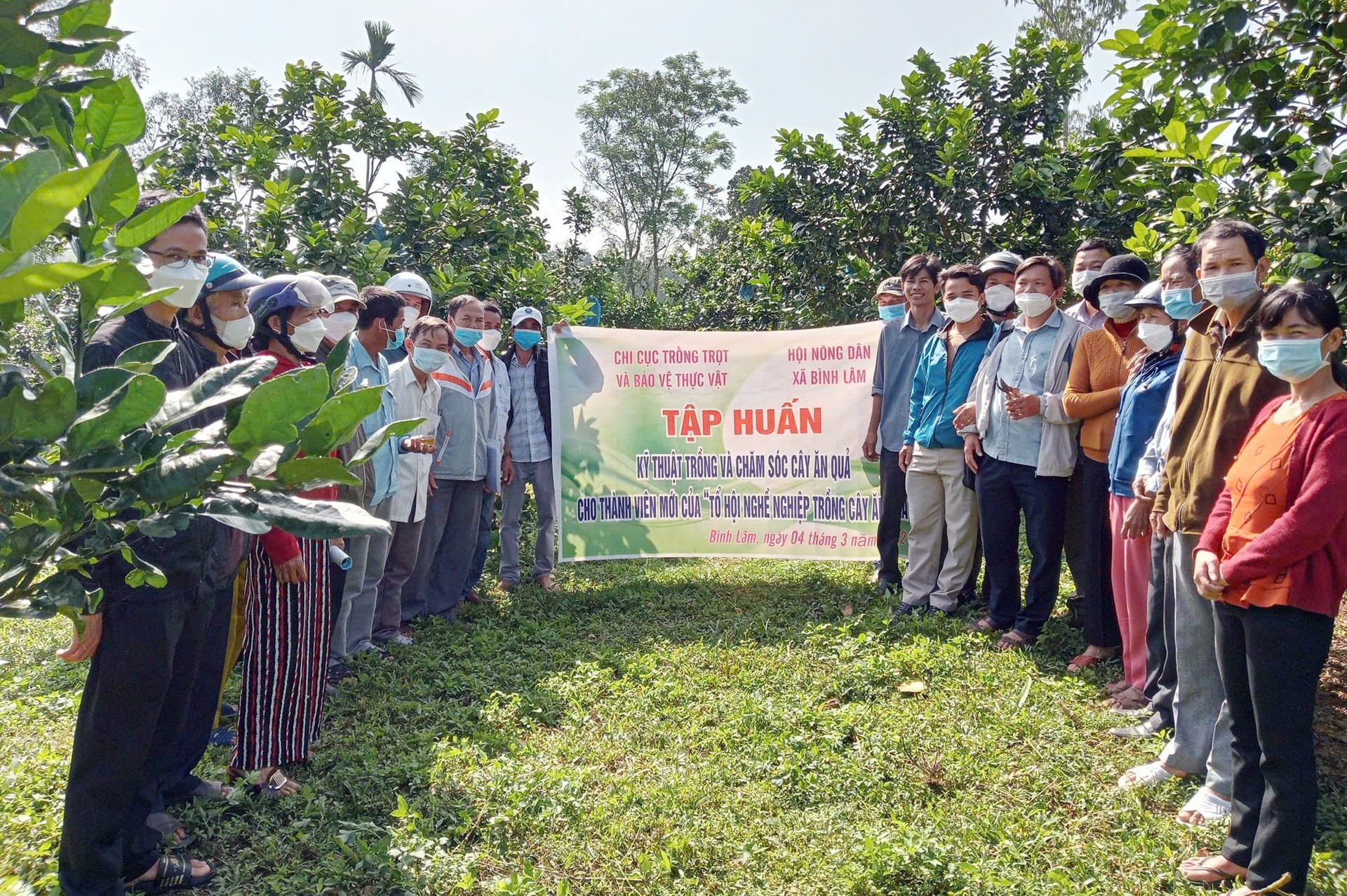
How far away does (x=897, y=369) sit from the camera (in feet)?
18.1

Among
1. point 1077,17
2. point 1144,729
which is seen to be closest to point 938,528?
point 1144,729

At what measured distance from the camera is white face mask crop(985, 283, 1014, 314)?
4957 millimetres

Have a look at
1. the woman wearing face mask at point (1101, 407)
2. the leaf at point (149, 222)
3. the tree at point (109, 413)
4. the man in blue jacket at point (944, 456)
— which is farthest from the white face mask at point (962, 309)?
the leaf at point (149, 222)

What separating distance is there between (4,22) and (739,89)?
27.2 meters

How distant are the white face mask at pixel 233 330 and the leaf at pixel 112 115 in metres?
2.07

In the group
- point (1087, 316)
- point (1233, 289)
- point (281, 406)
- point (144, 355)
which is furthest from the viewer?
point (1087, 316)

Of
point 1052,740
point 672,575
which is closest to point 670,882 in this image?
point 1052,740

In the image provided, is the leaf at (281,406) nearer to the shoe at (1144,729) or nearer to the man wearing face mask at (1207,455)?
the man wearing face mask at (1207,455)

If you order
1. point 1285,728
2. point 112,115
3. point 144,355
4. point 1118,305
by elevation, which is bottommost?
point 1285,728

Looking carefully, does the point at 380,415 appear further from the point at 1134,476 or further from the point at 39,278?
the point at 39,278

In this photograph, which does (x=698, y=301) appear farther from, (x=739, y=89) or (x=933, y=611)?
(x=739, y=89)

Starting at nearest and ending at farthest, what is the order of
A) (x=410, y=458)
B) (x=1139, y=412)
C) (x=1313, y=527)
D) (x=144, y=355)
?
(x=144, y=355) → (x=1313, y=527) → (x=1139, y=412) → (x=410, y=458)

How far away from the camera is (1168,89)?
11.8 feet

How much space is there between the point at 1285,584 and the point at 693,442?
4096 millimetres
